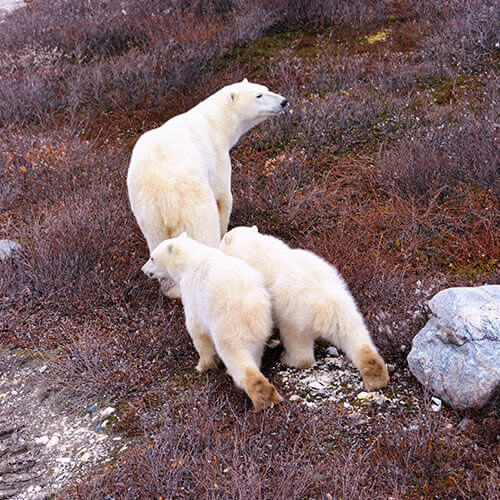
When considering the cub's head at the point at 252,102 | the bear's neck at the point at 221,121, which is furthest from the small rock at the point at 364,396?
the cub's head at the point at 252,102

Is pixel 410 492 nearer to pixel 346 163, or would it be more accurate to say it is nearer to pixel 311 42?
pixel 346 163

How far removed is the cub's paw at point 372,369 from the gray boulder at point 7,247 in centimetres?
313

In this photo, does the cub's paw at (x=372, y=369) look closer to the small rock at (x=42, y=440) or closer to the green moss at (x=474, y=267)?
the green moss at (x=474, y=267)

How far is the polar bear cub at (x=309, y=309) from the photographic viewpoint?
106 inches

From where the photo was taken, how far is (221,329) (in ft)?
9.06

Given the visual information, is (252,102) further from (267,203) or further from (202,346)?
(202,346)

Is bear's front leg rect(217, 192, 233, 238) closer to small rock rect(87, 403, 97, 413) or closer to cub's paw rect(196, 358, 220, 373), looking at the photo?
cub's paw rect(196, 358, 220, 373)

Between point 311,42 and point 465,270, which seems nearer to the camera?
point 465,270

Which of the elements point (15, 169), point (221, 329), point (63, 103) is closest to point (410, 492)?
point (221, 329)

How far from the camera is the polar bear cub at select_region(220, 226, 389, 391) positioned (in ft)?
8.80

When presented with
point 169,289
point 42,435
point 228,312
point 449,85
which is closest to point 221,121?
point 169,289

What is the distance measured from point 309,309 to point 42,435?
170 centimetres

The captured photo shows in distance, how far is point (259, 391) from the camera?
2.57m

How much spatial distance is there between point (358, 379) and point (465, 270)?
1.57 meters
